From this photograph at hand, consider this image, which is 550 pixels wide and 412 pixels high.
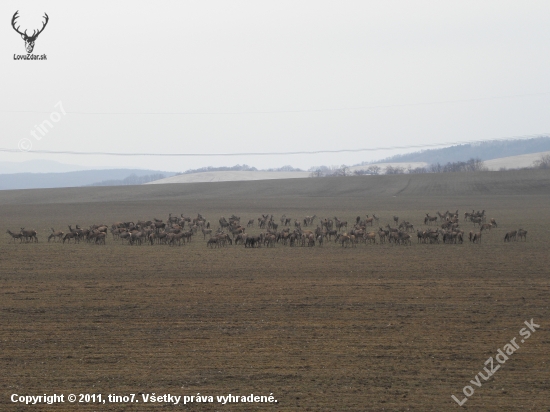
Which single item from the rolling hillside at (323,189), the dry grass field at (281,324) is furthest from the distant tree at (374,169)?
the dry grass field at (281,324)

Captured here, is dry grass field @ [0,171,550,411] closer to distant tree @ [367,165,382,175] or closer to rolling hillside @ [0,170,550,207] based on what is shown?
rolling hillside @ [0,170,550,207]

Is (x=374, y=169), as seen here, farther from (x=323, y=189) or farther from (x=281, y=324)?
(x=281, y=324)

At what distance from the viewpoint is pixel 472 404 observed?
33.5 ft

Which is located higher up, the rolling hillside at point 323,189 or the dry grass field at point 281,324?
the rolling hillside at point 323,189

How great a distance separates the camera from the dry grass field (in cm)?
1080

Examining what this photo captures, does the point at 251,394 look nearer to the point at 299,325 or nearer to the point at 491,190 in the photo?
the point at 299,325

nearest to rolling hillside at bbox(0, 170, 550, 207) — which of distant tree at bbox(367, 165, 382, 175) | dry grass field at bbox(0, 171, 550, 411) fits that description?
dry grass field at bbox(0, 171, 550, 411)

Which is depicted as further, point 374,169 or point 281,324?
point 374,169

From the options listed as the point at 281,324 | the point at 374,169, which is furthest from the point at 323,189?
the point at 374,169

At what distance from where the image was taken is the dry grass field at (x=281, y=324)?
35.4ft

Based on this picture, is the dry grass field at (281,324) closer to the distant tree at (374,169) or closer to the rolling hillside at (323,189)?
the rolling hillside at (323,189)

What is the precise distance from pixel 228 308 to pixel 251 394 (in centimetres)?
580

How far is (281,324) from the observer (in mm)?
14688

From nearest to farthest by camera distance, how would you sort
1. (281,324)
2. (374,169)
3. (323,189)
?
(281,324), (323,189), (374,169)
